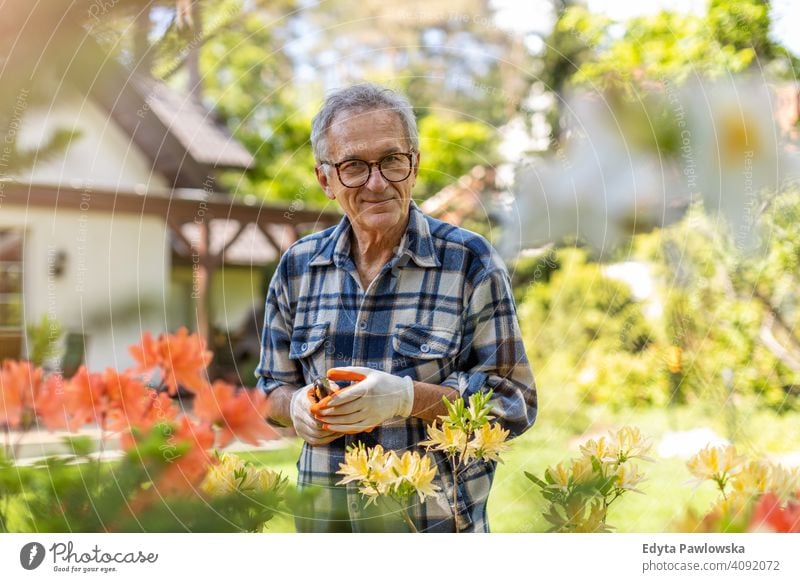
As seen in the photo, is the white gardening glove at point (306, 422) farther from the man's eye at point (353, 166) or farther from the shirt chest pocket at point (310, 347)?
the man's eye at point (353, 166)

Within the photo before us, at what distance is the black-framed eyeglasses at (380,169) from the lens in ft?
5.06

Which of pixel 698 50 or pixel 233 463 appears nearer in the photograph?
pixel 233 463

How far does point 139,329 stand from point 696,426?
1.22m

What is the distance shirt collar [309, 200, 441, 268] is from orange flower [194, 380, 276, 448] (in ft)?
1.05

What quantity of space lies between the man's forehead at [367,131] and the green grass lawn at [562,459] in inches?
22.6

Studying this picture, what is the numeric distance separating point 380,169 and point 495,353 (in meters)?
0.37

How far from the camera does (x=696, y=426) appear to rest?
2.03 meters

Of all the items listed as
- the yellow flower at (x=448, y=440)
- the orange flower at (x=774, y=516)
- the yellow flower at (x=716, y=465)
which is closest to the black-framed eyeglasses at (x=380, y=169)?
the yellow flower at (x=448, y=440)

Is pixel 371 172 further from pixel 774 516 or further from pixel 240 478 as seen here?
pixel 774 516

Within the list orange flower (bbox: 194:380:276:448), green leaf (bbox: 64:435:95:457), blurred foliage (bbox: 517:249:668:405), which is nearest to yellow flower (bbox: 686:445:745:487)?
blurred foliage (bbox: 517:249:668:405)

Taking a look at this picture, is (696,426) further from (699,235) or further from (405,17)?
(405,17)

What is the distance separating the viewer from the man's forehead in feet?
4.99

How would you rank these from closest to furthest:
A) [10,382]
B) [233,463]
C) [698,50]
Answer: [233,463] < [10,382] < [698,50]
